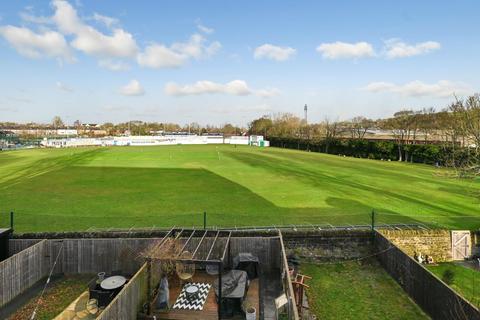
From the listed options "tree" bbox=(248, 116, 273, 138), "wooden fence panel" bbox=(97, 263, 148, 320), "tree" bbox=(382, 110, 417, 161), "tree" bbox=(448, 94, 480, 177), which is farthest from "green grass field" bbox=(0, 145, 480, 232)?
"tree" bbox=(248, 116, 273, 138)

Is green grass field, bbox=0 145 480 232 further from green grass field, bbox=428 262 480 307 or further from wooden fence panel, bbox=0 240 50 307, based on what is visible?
wooden fence panel, bbox=0 240 50 307

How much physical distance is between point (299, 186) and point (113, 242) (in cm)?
1996

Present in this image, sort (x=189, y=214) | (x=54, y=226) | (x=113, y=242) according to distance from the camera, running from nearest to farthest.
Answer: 1. (x=113, y=242)
2. (x=54, y=226)
3. (x=189, y=214)

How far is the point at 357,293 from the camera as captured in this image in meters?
13.1

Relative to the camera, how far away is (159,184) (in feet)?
105

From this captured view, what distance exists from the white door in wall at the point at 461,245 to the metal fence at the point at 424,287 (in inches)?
161

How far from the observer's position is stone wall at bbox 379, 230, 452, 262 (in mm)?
16578

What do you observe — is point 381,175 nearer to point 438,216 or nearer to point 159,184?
point 438,216

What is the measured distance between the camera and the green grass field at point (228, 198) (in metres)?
19.5

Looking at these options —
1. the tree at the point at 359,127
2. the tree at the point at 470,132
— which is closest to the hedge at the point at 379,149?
the tree at the point at 359,127

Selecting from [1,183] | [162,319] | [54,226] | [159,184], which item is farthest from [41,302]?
[1,183]

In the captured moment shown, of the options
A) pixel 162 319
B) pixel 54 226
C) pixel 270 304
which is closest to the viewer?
pixel 162 319

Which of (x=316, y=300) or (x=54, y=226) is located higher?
(x=54, y=226)

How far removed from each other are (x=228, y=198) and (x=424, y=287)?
15.7 metres
